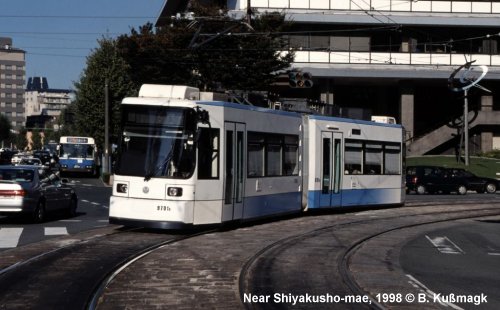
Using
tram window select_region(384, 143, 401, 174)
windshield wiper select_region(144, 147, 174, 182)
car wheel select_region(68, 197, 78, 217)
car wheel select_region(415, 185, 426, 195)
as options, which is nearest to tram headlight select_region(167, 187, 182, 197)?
windshield wiper select_region(144, 147, 174, 182)

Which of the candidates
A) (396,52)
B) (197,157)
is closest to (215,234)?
(197,157)

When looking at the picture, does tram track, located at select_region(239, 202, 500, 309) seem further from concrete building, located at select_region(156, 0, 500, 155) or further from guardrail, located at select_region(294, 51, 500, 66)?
guardrail, located at select_region(294, 51, 500, 66)

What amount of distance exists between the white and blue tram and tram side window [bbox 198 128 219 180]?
0.07ft

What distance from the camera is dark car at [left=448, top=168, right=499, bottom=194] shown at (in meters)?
41.7

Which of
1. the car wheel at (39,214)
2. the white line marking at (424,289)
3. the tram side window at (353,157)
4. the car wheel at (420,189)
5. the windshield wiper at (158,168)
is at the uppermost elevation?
the tram side window at (353,157)

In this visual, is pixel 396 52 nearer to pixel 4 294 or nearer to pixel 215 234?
pixel 215 234

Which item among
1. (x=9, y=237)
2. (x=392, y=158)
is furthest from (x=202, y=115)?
(x=392, y=158)

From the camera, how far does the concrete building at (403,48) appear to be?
5306cm

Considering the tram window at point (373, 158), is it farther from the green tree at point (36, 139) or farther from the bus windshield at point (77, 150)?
the green tree at point (36, 139)

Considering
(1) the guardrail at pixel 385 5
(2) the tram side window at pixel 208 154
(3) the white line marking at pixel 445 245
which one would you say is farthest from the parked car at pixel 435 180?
(2) the tram side window at pixel 208 154

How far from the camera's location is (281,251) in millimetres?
14602

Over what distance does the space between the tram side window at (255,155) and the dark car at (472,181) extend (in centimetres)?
2496

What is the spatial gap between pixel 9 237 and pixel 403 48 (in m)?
42.8

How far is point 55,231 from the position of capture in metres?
18.1
